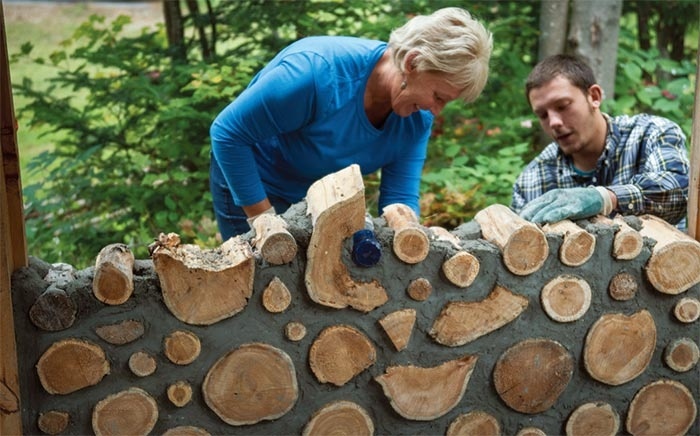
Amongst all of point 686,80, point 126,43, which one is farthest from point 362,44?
point 686,80

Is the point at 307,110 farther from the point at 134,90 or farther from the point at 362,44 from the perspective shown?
the point at 134,90

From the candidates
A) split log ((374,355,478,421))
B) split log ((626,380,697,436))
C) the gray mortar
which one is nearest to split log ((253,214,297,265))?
the gray mortar

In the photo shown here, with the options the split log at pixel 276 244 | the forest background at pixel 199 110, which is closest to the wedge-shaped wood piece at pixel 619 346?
the split log at pixel 276 244

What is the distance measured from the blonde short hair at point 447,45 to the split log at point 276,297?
2.32ft

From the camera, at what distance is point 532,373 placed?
2109mm

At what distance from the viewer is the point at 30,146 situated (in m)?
5.59

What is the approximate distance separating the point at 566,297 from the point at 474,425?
419 millimetres

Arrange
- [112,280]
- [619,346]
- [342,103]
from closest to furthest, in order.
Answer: [112,280], [619,346], [342,103]

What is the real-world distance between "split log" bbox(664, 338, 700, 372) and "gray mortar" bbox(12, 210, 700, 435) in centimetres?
2

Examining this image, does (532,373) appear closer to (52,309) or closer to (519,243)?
(519,243)

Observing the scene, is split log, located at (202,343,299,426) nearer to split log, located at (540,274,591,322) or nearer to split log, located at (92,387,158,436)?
split log, located at (92,387,158,436)

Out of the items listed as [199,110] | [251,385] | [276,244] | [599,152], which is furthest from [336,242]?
[199,110]

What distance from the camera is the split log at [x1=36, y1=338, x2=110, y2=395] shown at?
1827 millimetres

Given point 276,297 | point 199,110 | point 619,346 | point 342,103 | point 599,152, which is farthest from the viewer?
point 199,110
